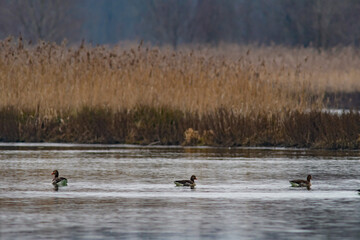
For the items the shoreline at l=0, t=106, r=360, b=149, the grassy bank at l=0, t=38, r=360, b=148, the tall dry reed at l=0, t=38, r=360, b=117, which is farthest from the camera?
the tall dry reed at l=0, t=38, r=360, b=117

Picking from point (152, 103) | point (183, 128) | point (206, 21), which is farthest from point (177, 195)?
point (206, 21)

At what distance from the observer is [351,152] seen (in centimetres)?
1905

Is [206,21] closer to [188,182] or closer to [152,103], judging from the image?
[152,103]

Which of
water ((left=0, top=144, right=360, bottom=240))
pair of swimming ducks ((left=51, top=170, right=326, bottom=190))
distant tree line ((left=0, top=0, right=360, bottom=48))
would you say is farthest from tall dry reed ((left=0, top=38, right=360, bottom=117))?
distant tree line ((left=0, top=0, right=360, bottom=48))

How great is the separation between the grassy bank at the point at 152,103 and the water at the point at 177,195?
43.7 inches

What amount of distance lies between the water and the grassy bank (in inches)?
43.7

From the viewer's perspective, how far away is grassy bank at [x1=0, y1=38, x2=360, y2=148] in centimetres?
2061

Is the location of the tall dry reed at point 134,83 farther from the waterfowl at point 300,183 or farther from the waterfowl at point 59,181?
the waterfowl at point 59,181

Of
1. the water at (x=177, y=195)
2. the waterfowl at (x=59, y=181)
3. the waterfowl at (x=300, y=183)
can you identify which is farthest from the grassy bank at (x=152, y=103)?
the waterfowl at (x=59, y=181)

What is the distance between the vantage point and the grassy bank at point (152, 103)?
20.6 m

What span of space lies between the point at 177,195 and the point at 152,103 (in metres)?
9.00

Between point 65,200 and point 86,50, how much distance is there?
11.0 m

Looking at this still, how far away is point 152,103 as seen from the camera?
71.1 feet

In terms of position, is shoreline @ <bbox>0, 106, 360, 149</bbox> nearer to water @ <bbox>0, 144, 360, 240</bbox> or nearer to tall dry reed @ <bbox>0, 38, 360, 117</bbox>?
tall dry reed @ <bbox>0, 38, 360, 117</bbox>
